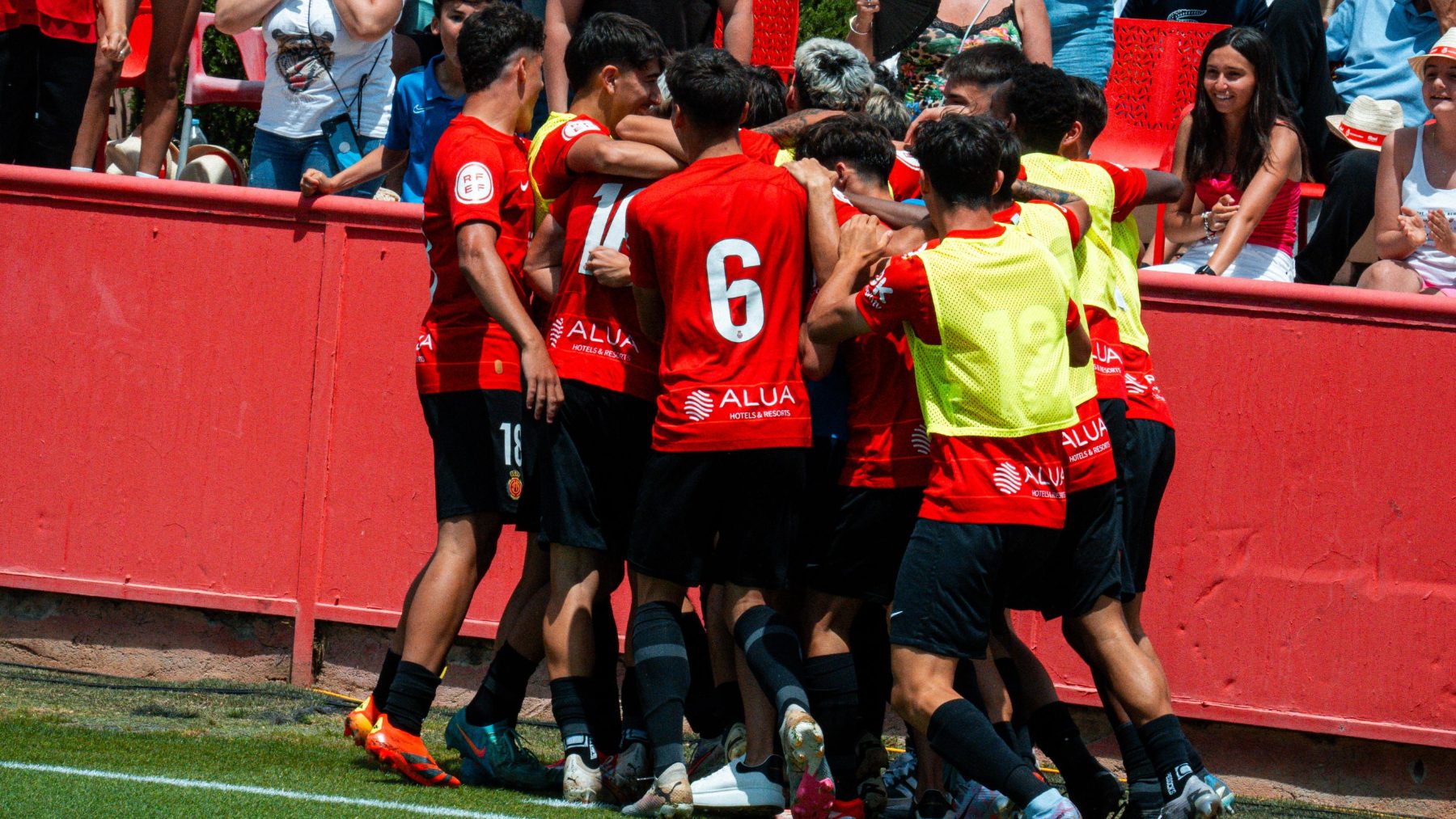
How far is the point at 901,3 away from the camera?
8.21m

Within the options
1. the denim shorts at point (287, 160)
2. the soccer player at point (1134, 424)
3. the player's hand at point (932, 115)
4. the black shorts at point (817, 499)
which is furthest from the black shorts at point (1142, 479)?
the denim shorts at point (287, 160)

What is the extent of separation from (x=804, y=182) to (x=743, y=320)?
48 cm

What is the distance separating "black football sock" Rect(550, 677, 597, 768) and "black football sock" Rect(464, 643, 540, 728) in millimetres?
277

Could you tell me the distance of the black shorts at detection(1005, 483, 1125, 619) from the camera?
497 cm

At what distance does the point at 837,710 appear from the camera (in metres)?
5.09

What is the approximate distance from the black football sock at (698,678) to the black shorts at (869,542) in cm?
71

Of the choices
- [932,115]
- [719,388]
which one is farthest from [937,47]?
[719,388]

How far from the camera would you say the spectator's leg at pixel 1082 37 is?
8461 millimetres

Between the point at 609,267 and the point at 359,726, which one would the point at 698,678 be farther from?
the point at 609,267

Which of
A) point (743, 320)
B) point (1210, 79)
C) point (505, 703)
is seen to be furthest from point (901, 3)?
point (505, 703)

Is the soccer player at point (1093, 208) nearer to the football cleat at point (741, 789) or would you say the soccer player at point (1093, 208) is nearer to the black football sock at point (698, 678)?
the football cleat at point (741, 789)

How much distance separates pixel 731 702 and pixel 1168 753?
54.2 inches

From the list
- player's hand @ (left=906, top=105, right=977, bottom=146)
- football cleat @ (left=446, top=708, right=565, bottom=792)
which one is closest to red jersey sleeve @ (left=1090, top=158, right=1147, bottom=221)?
player's hand @ (left=906, top=105, right=977, bottom=146)

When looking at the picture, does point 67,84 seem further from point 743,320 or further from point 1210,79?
point 1210,79
